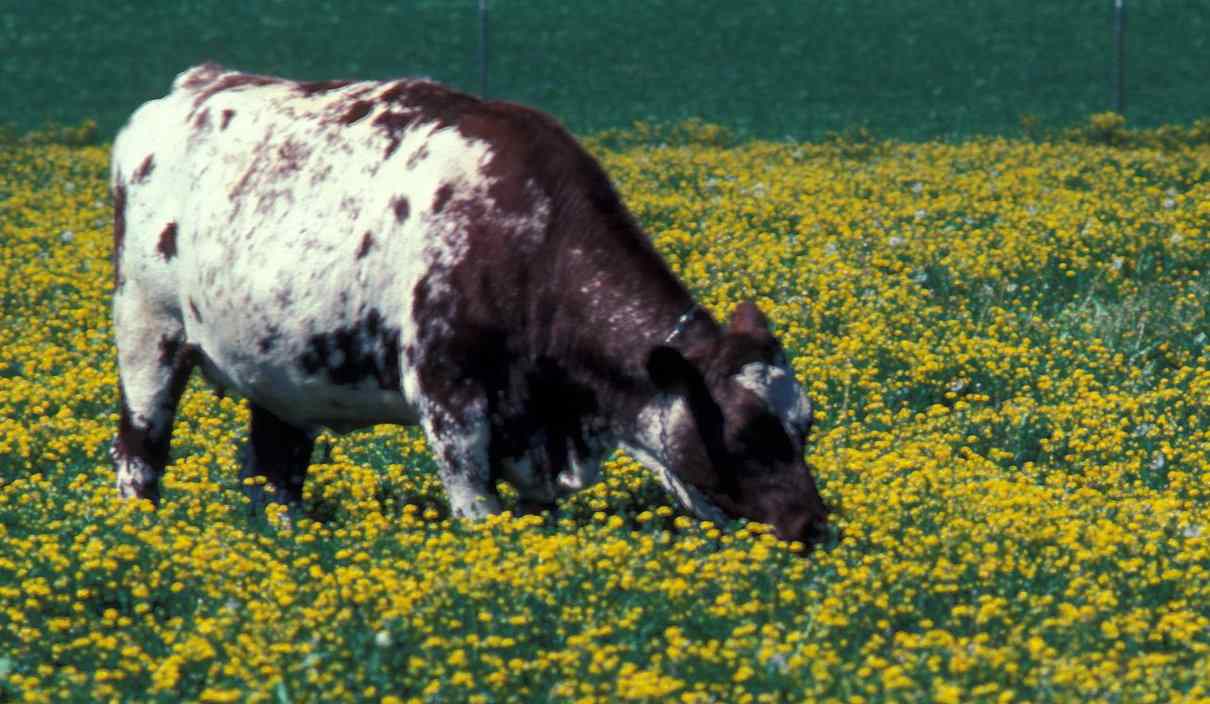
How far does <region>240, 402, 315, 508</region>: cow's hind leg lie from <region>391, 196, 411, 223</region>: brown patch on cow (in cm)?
146

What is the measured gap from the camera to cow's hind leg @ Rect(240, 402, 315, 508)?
888 cm

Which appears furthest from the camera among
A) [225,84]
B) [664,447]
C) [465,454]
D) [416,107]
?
[225,84]

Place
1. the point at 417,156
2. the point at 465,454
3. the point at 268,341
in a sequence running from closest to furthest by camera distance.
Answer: the point at 465,454
the point at 417,156
the point at 268,341

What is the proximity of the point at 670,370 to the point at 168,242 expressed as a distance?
2.47 m

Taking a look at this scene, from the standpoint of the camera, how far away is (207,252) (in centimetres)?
830

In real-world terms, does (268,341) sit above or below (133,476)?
above

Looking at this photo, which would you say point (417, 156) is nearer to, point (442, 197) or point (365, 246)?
point (442, 197)

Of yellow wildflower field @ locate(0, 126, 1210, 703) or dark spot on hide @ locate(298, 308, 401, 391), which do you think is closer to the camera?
yellow wildflower field @ locate(0, 126, 1210, 703)

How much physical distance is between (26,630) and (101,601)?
558 mm

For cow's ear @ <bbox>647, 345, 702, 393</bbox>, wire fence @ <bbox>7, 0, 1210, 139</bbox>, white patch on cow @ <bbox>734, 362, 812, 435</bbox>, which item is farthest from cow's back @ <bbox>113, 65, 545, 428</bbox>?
wire fence @ <bbox>7, 0, 1210, 139</bbox>

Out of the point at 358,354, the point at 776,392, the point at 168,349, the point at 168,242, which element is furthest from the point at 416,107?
the point at 776,392

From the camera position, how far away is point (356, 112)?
825cm

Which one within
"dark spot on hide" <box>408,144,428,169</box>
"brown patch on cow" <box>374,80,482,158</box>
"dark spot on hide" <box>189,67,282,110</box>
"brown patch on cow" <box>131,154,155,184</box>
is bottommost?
"brown patch on cow" <box>131,154,155,184</box>

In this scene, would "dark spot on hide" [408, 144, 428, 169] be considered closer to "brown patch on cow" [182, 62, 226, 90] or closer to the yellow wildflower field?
the yellow wildflower field
